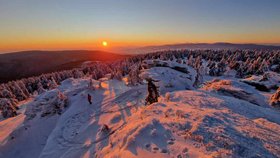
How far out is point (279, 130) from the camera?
10.2 meters

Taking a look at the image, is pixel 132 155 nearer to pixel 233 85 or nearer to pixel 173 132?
pixel 173 132

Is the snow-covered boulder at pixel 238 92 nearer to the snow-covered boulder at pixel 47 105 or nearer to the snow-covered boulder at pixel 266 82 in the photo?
the snow-covered boulder at pixel 266 82

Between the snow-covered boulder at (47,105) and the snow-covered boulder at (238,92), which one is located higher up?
the snow-covered boulder at (238,92)

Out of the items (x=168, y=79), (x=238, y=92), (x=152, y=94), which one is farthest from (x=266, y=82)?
(x=152, y=94)

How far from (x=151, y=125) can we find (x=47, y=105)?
18.6 meters

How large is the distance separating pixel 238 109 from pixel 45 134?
18763 mm

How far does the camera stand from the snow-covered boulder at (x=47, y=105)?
23.6 meters

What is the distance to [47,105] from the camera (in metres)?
24.2

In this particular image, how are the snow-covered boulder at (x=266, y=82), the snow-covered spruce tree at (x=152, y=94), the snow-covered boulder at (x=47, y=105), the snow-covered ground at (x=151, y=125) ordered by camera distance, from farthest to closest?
the snow-covered boulder at (x=266, y=82) → the snow-covered boulder at (x=47, y=105) → the snow-covered spruce tree at (x=152, y=94) → the snow-covered ground at (x=151, y=125)

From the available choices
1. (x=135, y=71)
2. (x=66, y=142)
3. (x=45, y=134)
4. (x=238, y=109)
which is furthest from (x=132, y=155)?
(x=135, y=71)

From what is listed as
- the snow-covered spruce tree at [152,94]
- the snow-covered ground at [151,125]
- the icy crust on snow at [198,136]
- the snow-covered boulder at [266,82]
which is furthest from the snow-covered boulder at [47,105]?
the snow-covered boulder at [266,82]

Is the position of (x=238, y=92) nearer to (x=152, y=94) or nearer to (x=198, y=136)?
(x=152, y=94)

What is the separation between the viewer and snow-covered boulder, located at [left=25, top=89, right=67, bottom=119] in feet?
77.5

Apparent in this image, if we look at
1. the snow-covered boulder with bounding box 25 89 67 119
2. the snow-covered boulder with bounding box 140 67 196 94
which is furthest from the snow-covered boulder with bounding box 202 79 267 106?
the snow-covered boulder with bounding box 25 89 67 119
